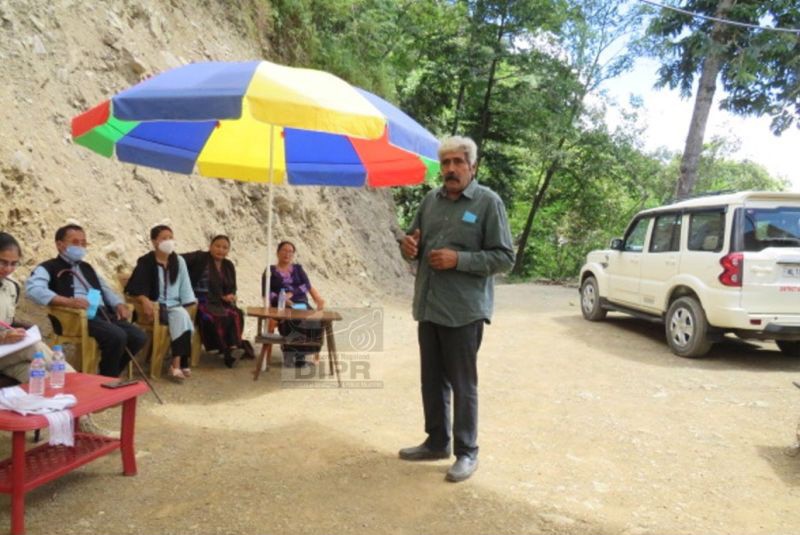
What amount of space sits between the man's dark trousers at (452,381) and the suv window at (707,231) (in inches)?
172

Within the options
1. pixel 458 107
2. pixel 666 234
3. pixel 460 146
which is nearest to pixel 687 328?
pixel 666 234

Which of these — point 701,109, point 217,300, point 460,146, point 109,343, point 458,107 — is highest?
point 458,107

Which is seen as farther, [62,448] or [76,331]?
[76,331]

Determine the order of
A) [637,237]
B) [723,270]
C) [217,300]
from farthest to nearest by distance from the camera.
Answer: [637,237] < [723,270] < [217,300]

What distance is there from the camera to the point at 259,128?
5781 mm

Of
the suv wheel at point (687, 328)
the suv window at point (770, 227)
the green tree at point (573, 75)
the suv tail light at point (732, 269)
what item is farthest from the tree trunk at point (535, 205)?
the suv tail light at point (732, 269)

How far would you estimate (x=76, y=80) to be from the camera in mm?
6824

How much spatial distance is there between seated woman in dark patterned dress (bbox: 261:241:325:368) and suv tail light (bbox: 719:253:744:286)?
443cm

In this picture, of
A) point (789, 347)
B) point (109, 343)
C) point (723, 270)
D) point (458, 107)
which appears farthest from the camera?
point (458, 107)

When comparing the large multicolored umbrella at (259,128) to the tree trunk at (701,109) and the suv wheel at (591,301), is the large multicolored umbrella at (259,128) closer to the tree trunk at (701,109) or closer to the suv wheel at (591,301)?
the suv wheel at (591,301)

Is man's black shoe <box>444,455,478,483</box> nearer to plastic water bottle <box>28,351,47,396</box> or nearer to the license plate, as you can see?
plastic water bottle <box>28,351,47,396</box>

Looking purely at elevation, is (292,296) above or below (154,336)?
above

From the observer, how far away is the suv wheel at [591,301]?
9.08 meters

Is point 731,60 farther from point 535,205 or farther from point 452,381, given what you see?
point 452,381
